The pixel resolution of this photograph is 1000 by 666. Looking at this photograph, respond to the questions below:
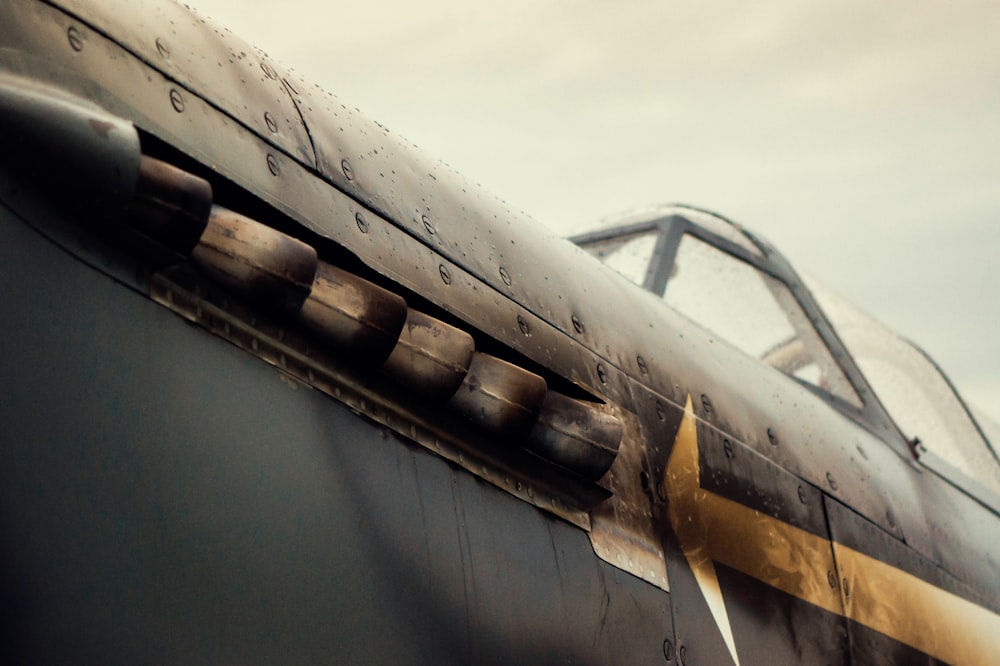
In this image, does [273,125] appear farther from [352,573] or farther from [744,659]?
[744,659]

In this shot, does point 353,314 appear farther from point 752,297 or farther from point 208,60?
point 752,297

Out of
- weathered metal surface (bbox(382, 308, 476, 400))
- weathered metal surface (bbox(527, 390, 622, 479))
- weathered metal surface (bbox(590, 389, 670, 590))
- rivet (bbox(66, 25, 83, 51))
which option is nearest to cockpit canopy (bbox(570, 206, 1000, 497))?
weathered metal surface (bbox(590, 389, 670, 590))

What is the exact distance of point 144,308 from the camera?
9.26ft

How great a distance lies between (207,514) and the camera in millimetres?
2807

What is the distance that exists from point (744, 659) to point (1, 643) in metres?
2.51

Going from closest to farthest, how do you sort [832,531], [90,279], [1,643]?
[1,643], [90,279], [832,531]

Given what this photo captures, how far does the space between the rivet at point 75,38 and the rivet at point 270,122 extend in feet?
1.78

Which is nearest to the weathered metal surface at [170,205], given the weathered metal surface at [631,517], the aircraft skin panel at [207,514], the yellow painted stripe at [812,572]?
the aircraft skin panel at [207,514]

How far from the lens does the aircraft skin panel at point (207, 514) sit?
8.38 ft

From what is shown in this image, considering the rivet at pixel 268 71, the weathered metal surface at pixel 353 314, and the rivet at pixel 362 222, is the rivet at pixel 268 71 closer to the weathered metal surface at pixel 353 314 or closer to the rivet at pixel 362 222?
the rivet at pixel 362 222

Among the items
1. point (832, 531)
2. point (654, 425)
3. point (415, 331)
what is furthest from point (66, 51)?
point (832, 531)

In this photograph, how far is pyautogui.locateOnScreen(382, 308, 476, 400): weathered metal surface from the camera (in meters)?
3.31

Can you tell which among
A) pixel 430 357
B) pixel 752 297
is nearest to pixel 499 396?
pixel 430 357

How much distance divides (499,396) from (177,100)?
1.09m
